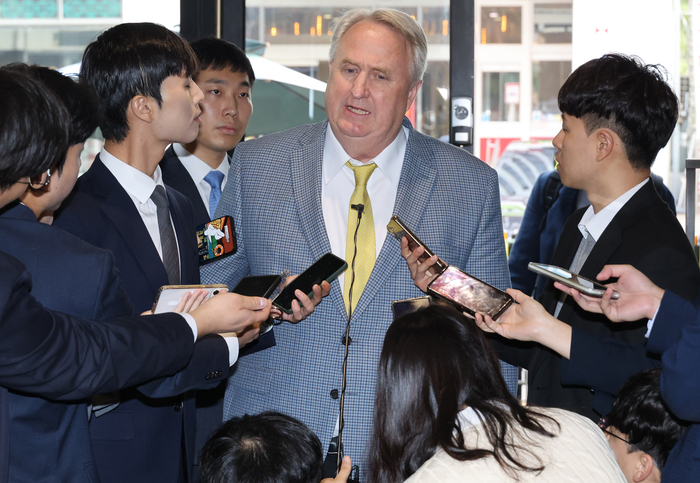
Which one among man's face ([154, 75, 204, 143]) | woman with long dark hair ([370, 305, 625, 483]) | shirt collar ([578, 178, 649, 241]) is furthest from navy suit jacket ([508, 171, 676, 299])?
woman with long dark hair ([370, 305, 625, 483])

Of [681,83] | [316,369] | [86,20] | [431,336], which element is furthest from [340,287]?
[681,83]

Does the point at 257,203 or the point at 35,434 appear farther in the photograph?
the point at 257,203

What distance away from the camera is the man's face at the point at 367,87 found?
7.07 ft

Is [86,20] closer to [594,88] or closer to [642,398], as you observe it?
[594,88]

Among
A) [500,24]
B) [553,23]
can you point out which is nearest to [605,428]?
[500,24]

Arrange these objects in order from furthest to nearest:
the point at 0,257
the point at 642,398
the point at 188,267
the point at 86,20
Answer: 1. the point at 86,20
2. the point at 188,267
3. the point at 642,398
4. the point at 0,257

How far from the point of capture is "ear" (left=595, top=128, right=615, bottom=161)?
7.22 feet

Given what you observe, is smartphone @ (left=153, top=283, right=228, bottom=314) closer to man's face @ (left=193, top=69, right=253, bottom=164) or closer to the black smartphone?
the black smartphone

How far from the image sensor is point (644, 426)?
1935 millimetres

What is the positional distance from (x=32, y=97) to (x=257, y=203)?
911 millimetres

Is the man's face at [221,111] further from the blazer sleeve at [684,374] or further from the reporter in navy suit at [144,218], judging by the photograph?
the blazer sleeve at [684,374]

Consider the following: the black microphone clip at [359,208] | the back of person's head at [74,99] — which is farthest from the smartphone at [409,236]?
the back of person's head at [74,99]

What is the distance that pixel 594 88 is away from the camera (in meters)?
2.21

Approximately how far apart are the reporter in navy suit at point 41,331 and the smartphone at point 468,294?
81 centimetres
